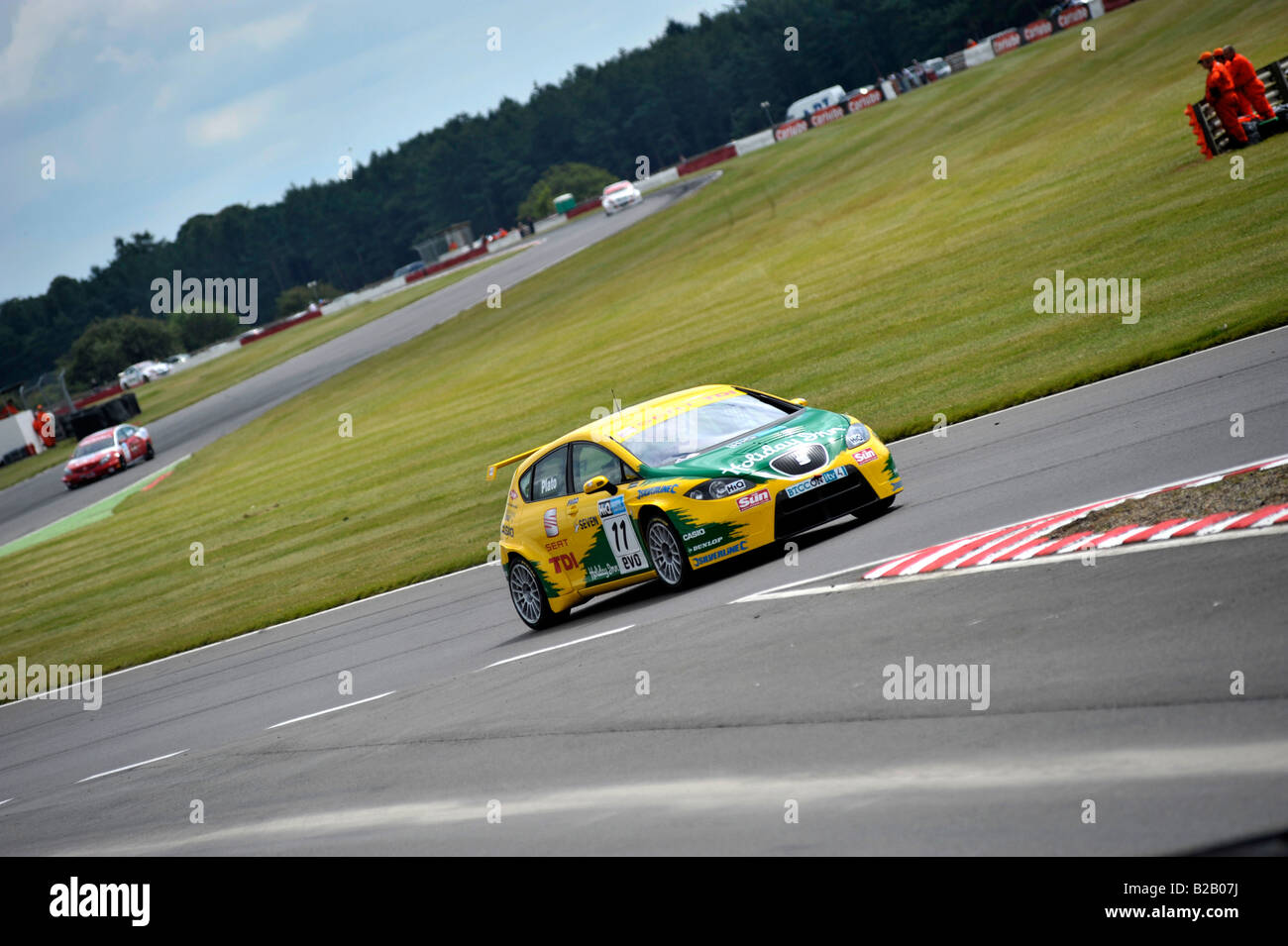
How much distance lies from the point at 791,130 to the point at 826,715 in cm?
7422

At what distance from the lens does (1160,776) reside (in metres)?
5.16

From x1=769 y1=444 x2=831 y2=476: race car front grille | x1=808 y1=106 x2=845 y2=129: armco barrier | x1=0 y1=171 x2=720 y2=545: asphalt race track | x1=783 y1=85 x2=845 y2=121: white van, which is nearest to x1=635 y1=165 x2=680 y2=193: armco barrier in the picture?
x1=783 y1=85 x2=845 y2=121: white van

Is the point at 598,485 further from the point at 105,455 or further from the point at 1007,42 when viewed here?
the point at 1007,42

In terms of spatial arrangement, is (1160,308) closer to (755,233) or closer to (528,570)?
(528,570)

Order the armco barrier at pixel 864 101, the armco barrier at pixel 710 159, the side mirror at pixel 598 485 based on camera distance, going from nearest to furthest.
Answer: the side mirror at pixel 598 485 → the armco barrier at pixel 864 101 → the armco barrier at pixel 710 159

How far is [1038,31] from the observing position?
7188 centimetres

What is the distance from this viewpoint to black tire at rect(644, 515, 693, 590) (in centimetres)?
1203

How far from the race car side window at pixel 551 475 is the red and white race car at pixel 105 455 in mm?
37948

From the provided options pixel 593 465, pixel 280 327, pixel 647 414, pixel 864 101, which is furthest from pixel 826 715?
pixel 280 327

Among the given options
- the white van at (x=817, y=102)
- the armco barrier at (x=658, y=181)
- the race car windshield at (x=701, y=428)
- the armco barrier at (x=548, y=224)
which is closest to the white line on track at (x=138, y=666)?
the race car windshield at (x=701, y=428)

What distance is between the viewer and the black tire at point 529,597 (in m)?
13.5

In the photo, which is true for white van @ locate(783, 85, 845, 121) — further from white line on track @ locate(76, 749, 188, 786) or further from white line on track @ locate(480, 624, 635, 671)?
white line on track @ locate(76, 749, 188, 786)

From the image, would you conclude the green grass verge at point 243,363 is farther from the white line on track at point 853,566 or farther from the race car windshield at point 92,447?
the white line on track at point 853,566
